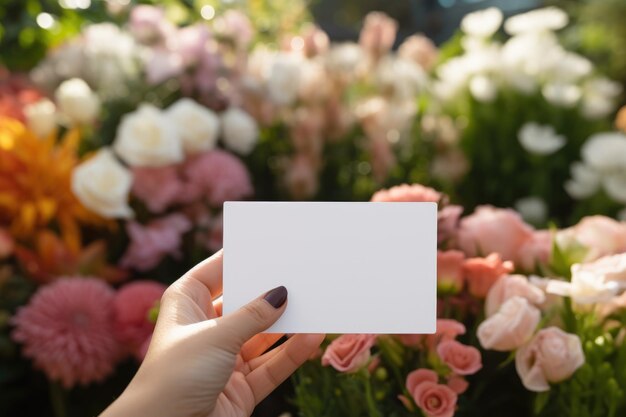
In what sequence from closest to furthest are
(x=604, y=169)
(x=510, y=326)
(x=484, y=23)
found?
1. (x=510, y=326)
2. (x=604, y=169)
3. (x=484, y=23)

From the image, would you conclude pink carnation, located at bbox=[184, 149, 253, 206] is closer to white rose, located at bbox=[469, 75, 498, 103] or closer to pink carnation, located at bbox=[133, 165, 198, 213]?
pink carnation, located at bbox=[133, 165, 198, 213]

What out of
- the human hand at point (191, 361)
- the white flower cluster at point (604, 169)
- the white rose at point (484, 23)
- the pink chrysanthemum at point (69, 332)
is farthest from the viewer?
the white rose at point (484, 23)

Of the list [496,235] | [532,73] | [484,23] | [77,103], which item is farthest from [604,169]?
[77,103]

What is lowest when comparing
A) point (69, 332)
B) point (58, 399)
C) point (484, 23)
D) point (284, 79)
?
point (58, 399)

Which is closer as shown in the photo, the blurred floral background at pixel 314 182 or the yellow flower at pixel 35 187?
the blurred floral background at pixel 314 182

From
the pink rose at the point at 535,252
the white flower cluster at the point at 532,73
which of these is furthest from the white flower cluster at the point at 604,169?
the pink rose at the point at 535,252

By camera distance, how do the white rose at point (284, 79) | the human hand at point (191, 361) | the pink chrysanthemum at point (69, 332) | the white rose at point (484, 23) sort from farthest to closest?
the white rose at point (484, 23) < the white rose at point (284, 79) < the pink chrysanthemum at point (69, 332) < the human hand at point (191, 361)

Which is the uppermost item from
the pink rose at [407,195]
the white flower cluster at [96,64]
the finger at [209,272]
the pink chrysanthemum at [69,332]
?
the white flower cluster at [96,64]

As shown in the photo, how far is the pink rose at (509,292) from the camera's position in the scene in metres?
0.66

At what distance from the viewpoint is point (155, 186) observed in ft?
3.60

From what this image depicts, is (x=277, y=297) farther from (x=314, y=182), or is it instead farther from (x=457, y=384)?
(x=314, y=182)

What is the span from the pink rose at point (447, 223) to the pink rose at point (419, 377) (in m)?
0.19

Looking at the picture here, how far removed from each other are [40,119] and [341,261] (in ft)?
2.45

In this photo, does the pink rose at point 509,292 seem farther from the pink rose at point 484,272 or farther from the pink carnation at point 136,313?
the pink carnation at point 136,313
